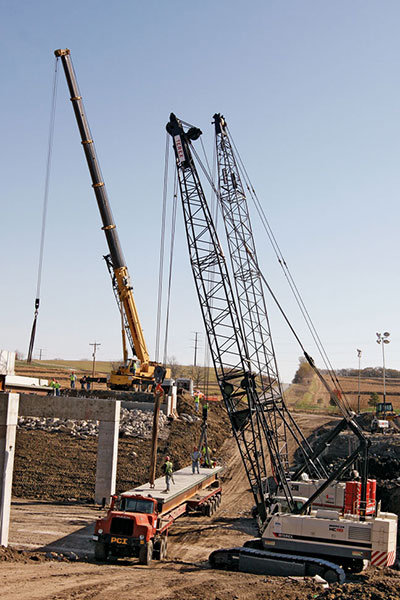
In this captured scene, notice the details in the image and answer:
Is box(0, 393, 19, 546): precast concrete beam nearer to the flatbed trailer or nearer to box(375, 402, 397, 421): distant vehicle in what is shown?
the flatbed trailer

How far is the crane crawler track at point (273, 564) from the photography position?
60.6 ft

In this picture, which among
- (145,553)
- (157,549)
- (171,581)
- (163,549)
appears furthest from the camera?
(163,549)

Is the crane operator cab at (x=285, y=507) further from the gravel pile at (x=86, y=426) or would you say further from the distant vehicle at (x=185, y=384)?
the distant vehicle at (x=185, y=384)

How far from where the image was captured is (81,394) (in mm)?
48781

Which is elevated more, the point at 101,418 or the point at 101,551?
the point at 101,418

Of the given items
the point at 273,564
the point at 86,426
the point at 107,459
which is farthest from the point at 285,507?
the point at 86,426

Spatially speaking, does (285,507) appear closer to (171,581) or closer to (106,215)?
(171,581)

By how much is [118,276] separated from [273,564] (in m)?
27.8

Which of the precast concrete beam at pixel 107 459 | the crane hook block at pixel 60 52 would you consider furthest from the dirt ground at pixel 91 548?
the crane hook block at pixel 60 52

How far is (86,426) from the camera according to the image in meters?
40.2

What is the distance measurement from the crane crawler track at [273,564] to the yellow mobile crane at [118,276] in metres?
22.7

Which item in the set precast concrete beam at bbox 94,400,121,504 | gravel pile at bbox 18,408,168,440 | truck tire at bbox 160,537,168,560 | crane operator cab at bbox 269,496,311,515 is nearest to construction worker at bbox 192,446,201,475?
precast concrete beam at bbox 94,400,121,504

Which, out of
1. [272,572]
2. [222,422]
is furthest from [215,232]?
[222,422]

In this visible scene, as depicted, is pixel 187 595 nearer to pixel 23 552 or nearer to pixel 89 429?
pixel 23 552
